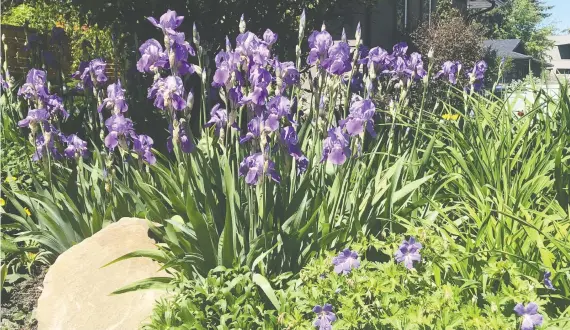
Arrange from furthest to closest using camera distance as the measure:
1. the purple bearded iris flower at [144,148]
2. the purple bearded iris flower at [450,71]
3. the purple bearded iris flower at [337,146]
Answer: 1. the purple bearded iris flower at [450,71]
2. the purple bearded iris flower at [144,148]
3. the purple bearded iris flower at [337,146]

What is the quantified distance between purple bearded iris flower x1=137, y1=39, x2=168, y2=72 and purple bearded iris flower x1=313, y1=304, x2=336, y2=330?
1.44 meters

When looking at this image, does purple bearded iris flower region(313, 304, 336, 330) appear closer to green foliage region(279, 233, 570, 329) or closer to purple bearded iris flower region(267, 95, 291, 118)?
green foliage region(279, 233, 570, 329)

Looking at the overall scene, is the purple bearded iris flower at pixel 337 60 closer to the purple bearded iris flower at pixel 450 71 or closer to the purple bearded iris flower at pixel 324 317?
the purple bearded iris flower at pixel 324 317

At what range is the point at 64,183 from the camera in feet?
13.4

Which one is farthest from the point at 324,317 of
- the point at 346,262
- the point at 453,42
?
the point at 453,42

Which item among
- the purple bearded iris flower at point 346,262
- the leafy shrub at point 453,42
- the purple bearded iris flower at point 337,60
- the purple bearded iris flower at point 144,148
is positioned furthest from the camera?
the leafy shrub at point 453,42

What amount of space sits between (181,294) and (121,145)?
0.94m

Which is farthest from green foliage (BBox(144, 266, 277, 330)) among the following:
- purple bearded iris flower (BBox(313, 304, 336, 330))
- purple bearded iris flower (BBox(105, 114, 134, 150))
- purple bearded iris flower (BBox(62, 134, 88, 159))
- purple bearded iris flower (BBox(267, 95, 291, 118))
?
purple bearded iris flower (BBox(62, 134, 88, 159))

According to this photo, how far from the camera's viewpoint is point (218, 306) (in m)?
2.71

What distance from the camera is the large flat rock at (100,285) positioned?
2975 mm

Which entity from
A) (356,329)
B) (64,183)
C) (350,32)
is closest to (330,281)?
(356,329)

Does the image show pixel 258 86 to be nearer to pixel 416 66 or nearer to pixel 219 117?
pixel 219 117

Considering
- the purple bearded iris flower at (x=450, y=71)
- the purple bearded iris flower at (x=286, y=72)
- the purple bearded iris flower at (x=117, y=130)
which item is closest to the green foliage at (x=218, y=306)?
the purple bearded iris flower at (x=117, y=130)

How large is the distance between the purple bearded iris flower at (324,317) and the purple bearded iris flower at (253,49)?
121cm
